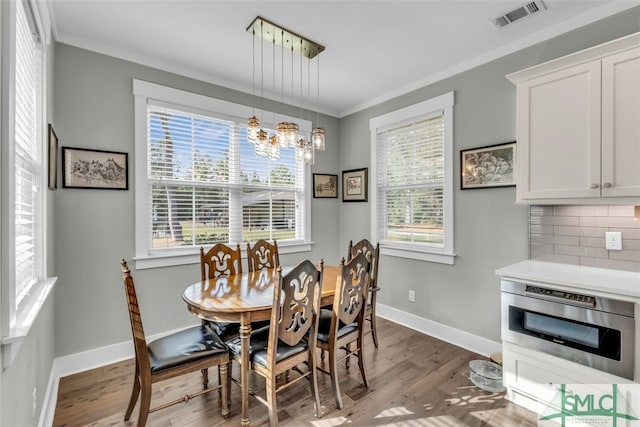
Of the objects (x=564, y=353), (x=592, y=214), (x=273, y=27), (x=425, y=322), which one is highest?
(x=273, y=27)

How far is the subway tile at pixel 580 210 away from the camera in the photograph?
2.22m

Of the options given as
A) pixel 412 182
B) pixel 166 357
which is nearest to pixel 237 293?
pixel 166 357

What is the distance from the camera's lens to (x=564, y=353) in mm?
1951

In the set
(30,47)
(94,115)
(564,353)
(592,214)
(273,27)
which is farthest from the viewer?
(94,115)

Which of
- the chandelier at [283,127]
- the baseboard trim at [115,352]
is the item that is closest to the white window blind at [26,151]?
the baseboard trim at [115,352]

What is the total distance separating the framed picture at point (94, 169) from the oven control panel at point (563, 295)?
3.40 metres

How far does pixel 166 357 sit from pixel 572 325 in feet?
8.27

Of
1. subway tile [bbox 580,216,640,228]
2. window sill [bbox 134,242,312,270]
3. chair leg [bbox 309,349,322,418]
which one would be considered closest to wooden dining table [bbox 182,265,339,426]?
chair leg [bbox 309,349,322,418]

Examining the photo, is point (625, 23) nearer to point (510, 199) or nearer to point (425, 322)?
point (510, 199)

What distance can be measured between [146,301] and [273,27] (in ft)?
8.89

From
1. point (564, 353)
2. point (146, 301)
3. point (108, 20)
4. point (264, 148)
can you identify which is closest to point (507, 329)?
point (564, 353)

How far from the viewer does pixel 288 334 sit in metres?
1.89
